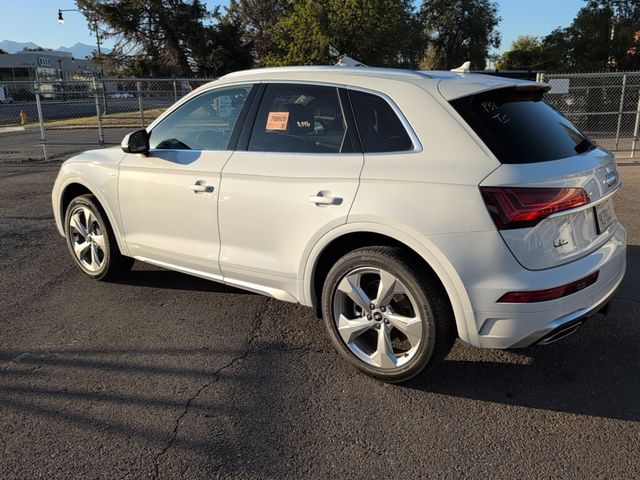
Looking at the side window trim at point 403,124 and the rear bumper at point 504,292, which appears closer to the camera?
the rear bumper at point 504,292

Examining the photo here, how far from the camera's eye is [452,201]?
2.88 metres

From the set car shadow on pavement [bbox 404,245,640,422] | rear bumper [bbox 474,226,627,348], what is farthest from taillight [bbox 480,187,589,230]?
car shadow on pavement [bbox 404,245,640,422]

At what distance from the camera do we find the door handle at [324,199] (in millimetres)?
3254

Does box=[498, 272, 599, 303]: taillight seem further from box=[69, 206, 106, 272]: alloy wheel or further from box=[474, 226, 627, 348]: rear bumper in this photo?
box=[69, 206, 106, 272]: alloy wheel

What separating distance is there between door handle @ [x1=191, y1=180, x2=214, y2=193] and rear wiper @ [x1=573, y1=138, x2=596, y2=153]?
238cm

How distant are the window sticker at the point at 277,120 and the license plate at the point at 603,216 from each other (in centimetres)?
199

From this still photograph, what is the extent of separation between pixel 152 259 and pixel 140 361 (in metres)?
1.12

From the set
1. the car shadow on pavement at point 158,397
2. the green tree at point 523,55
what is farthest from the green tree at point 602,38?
the car shadow on pavement at point 158,397

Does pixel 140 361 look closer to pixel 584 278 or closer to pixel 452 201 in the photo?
pixel 452 201

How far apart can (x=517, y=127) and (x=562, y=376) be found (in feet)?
5.16

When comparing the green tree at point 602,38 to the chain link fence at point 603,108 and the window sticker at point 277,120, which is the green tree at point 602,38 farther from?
the window sticker at point 277,120

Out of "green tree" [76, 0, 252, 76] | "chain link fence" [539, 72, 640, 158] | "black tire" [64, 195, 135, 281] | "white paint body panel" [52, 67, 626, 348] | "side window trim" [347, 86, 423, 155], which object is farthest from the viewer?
"green tree" [76, 0, 252, 76]

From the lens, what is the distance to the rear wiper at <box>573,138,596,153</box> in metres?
3.25

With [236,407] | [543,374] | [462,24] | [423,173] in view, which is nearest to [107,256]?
[236,407]
